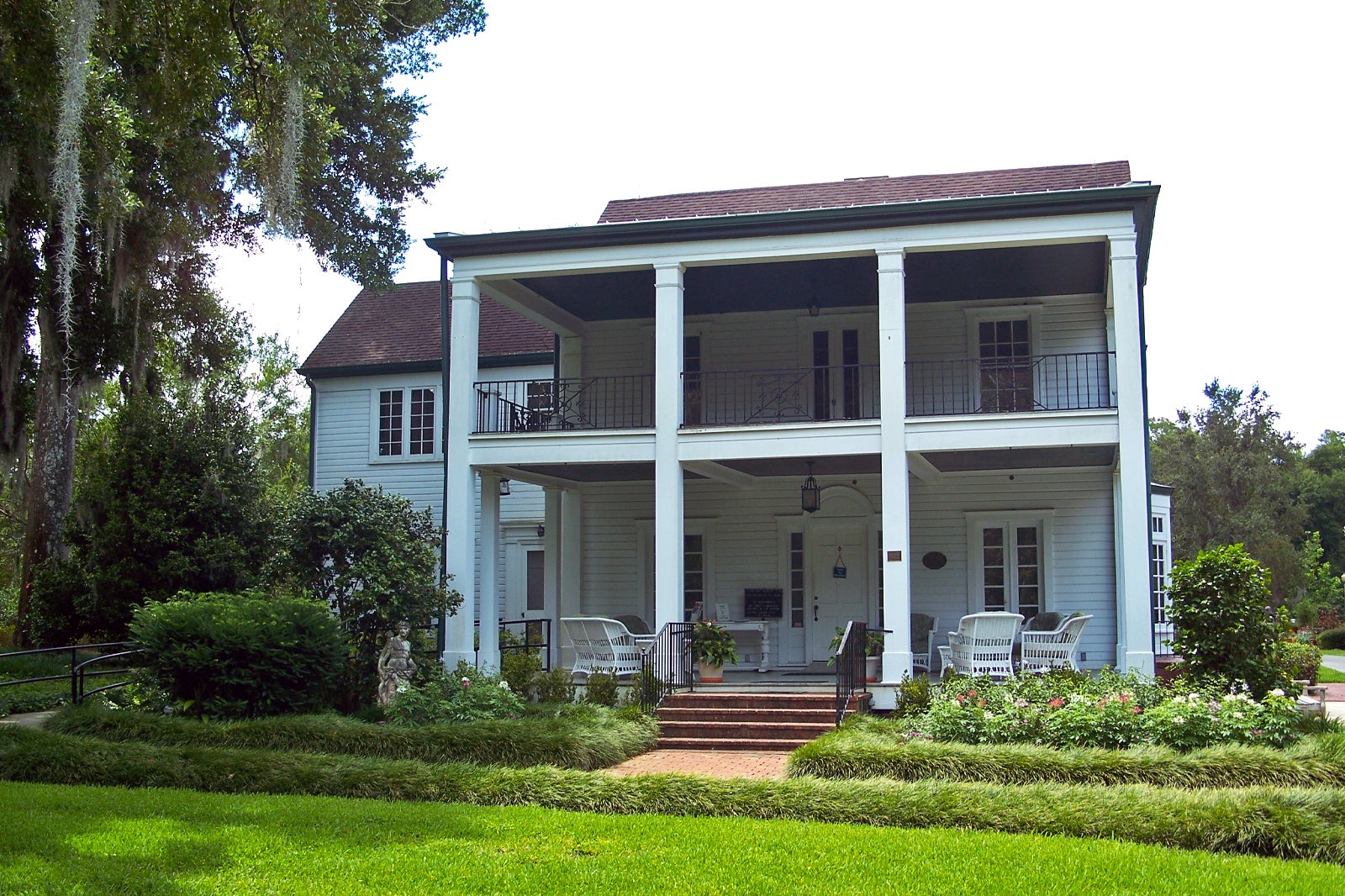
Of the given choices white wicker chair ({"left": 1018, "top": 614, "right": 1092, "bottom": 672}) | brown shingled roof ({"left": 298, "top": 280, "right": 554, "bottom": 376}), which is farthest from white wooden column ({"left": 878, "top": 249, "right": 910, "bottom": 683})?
brown shingled roof ({"left": 298, "top": 280, "right": 554, "bottom": 376})

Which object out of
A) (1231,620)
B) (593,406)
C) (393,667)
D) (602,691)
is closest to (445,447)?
(593,406)

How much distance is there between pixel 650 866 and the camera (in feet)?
21.9

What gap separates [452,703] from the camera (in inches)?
456

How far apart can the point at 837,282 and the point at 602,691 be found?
6.49 m

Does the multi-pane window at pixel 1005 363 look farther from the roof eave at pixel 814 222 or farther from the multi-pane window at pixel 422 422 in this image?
the multi-pane window at pixel 422 422

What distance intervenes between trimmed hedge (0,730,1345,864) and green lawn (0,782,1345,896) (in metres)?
0.30

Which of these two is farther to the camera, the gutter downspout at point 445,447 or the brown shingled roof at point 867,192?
the brown shingled roof at point 867,192

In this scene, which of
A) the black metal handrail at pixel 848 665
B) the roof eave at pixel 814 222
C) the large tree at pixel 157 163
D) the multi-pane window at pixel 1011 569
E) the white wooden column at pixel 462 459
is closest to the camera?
the large tree at pixel 157 163

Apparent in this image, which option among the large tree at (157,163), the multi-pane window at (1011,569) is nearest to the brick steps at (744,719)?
the multi-pane window at (1011,569)

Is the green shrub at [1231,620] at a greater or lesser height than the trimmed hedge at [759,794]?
greater

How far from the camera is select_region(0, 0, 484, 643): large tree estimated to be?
8.55 m

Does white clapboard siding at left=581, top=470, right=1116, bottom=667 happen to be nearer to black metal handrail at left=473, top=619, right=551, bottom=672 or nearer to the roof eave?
black metal handrail at left=473, top=619, right=551, bottom=672

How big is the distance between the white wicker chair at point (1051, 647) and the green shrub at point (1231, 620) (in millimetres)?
1933

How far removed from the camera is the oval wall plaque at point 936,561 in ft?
53.7
